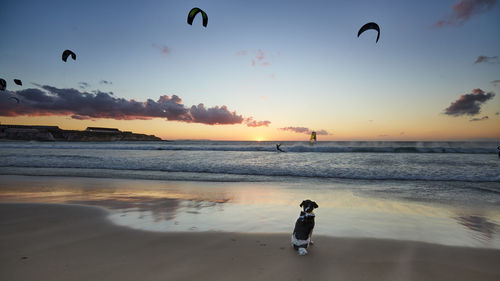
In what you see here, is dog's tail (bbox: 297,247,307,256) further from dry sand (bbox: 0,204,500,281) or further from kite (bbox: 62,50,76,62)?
kite (bbox: 62,50,76,62)

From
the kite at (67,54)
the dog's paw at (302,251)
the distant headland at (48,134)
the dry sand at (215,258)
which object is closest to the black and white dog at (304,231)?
the dog's paw at (302,251)

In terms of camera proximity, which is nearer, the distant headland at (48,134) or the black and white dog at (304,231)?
the black and white dog at (304,231)

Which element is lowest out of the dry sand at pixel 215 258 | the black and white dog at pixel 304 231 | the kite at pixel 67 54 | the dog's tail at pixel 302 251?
the dry sand at pixel 215 258

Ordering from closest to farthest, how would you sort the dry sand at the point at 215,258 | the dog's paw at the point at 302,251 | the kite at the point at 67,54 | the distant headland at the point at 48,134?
the dry sand at the point at 215,258, the dog's paw at the point at 302,251, the kite at the point at 67,54, the distant headland at the point at 48,134

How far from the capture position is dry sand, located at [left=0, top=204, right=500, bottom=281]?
2908 millimetres

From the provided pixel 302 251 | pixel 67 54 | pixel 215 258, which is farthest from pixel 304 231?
pixel 67 54

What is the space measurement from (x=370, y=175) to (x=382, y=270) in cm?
1036

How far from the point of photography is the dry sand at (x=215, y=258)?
291 centimetres

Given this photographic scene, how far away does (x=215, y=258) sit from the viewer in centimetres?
334

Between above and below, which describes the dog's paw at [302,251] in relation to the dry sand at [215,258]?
above

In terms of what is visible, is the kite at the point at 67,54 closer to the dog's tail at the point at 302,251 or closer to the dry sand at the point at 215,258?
the dry sand at the point at 215,258

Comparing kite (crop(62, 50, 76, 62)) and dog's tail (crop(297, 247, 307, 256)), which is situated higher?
kite (crop(62, 50, 76, 62))

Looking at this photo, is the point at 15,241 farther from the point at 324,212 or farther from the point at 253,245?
the point at 324,212

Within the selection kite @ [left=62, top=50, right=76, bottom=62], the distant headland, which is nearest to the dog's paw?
kite @ [left=62, top=50, right=76, bottom=62]
